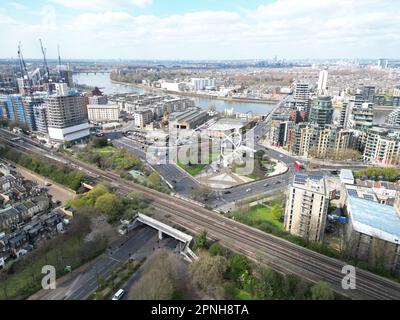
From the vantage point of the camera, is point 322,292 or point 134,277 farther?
point 134,277

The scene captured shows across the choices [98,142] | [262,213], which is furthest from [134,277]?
[98,142]

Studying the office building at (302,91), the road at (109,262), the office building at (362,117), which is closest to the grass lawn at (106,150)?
the road at (109,262)

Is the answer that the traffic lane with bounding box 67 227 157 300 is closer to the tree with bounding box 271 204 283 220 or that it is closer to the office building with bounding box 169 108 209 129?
the tree with bounding box 271 204 283 220

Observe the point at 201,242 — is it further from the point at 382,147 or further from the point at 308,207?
the point at 382,147

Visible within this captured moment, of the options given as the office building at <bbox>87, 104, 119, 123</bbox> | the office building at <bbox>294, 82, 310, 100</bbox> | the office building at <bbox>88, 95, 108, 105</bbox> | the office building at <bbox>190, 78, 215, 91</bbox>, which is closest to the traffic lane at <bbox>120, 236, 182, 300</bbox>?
the office building at <bbox>87, 104, 119, 123</bbox>

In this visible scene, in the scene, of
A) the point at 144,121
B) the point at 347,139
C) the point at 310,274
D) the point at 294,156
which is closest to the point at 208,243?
the point at 310,274

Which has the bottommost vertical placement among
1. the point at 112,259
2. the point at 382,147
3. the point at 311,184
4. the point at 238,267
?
the point at 112,259
